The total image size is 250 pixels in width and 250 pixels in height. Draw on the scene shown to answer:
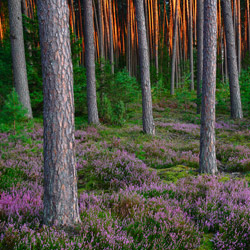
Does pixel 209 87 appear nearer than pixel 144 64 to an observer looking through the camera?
Yes

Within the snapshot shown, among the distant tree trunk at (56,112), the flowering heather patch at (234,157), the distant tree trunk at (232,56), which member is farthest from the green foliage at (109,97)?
the distant tree trunk at (56,112)

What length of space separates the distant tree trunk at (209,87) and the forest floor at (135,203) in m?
0.57

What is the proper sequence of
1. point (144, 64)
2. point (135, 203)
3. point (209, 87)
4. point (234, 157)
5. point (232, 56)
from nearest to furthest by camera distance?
point (135, 203), point (209, 87), point (234, 157), point (144, 64), point (232, 56)

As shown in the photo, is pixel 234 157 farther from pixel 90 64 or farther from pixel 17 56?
pixel 17 56

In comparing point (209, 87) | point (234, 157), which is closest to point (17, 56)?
point (209, 87)

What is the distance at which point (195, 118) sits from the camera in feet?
53.8

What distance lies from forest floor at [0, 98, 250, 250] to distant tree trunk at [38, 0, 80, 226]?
352mm

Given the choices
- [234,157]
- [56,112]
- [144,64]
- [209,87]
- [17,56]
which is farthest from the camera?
[17,56]

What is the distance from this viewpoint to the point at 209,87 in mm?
5941

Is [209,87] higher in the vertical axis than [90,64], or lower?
lower

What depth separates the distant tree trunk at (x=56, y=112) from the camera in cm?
323

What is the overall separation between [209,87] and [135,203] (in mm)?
3749

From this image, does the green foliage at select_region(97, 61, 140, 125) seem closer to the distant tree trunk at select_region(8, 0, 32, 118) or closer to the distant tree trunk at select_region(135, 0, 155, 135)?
the distant tree trunk at select_region(135, 0, 155, 135)

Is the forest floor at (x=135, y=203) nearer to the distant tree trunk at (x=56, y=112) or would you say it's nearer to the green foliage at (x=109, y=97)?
the distant tree trunk at (x=56, y=112)
